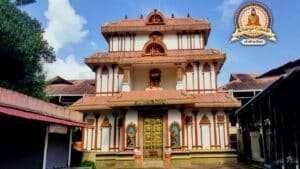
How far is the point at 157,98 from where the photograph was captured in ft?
72.5

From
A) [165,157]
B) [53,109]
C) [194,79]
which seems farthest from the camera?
[194,79]

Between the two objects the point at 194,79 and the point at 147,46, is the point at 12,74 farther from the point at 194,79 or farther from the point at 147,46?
the point at 194,79

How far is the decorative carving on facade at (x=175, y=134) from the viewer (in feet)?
72.2

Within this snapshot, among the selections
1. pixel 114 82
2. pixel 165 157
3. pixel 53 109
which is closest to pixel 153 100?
pixel 165 157

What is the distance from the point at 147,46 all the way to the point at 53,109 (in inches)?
473

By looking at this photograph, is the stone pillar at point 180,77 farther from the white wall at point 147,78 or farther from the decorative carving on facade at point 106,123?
the decorative carving on facade at point 106,123

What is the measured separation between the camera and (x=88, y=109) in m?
24.0

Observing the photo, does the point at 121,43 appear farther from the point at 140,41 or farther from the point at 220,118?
the point at 220,118

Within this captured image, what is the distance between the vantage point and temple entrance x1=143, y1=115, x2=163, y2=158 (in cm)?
2220

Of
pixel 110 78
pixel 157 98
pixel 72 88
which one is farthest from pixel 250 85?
pixel 72 88

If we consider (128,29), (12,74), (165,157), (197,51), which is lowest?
(165,157)

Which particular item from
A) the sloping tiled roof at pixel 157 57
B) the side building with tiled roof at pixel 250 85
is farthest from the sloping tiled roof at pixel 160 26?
the side building with tiled roof at pixel 250 85

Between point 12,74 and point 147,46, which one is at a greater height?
point 147,46

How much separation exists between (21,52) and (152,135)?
9.91 metres
